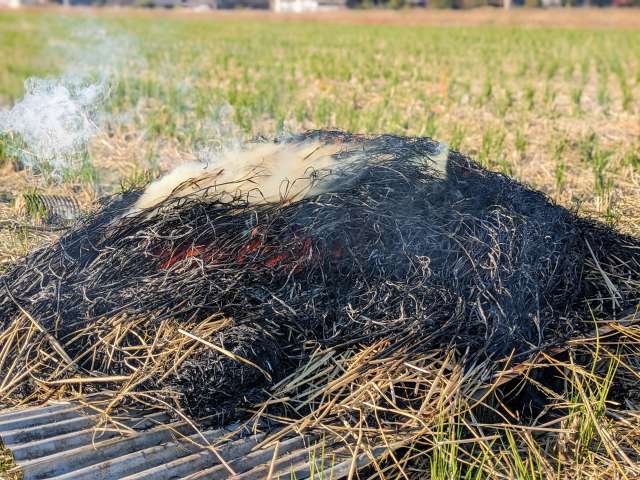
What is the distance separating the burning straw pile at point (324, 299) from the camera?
256 centimetres

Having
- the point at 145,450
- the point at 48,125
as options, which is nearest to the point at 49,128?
the point at 48,125

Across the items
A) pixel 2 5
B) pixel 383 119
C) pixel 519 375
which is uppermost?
pixel 519 375

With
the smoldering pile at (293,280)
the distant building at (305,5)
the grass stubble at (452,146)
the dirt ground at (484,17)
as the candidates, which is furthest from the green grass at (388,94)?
the distant building at (305,5)

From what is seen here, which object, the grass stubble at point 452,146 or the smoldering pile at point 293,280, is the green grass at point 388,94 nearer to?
the grass stubble at point 452,146

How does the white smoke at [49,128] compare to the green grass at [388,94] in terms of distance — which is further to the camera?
the green grass at [388,94]

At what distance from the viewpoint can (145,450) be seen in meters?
2.34

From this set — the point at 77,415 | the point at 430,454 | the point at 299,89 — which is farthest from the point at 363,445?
the point at 299,89

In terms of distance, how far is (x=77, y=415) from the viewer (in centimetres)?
250

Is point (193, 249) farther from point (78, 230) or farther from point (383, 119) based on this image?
point (383, 119)

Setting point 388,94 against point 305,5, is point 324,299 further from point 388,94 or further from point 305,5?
point 305,5

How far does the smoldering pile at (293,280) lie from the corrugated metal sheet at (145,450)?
13cm

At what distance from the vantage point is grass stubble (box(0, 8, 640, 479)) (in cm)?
245

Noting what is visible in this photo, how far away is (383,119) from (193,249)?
17.1ft

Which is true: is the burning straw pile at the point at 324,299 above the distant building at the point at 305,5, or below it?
above
